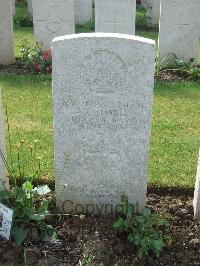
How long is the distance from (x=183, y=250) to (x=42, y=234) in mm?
1125

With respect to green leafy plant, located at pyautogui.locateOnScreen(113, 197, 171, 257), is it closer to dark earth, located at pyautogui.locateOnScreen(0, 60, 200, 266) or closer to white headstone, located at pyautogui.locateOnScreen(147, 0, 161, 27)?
dark earth, located at pyautogui.locateOnScreen(0, 60, 200, 266)

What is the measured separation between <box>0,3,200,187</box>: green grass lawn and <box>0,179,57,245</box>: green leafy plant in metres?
0.46

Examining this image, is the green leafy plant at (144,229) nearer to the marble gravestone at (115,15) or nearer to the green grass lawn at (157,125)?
A: the green grass lawn at (157,125)

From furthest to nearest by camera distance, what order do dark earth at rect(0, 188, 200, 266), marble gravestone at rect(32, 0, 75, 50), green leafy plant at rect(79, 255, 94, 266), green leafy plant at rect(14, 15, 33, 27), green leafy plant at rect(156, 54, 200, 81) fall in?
green leafy plant at rect(14, 15, 33, 27)
marble gravestone at rect(32, 0, 75, 50)
green leafy plant at rect(156, 54, 200, 81)
dark earth at rect(0, 188, 200, 266)
green leafy plant at rect(79, 255, 94, 266)

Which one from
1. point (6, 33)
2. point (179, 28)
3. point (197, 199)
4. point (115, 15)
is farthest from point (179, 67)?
point (197, 199)

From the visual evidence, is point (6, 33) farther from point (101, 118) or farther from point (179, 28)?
point (101, 118)

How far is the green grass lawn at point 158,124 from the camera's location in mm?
4695

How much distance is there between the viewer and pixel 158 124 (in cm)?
593

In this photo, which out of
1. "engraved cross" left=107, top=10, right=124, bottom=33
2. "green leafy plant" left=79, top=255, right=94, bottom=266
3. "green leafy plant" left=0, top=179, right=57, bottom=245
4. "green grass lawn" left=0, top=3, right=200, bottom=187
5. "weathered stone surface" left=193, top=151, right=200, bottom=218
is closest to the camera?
"green leafy plant" left=79, top=255, right=94, bottom=266

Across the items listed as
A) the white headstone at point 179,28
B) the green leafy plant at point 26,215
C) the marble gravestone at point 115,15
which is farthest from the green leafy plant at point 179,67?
the green leafy plant at point 26,215

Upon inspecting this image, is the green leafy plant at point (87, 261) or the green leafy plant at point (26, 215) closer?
the green leafy plant at point (87, 261)

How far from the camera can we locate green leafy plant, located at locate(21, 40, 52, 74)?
26.4 feet

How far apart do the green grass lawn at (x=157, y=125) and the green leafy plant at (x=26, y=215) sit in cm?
46

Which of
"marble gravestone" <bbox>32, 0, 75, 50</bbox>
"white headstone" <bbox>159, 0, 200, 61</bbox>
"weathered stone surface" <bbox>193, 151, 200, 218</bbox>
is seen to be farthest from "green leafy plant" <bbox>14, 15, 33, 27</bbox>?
"weathered stone surface" <bbox>193, 151, 200, 218</bbox>
